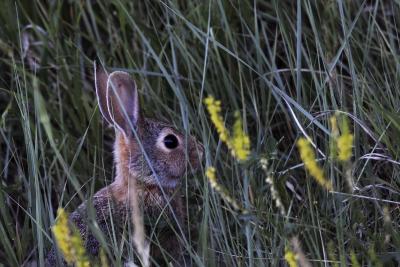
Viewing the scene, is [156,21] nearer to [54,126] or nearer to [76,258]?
[54,126]

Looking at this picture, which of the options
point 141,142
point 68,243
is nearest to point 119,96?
point 141,142

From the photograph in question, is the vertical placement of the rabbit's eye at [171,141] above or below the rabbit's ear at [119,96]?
below

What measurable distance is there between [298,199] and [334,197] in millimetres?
546

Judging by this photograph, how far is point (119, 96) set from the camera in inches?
172

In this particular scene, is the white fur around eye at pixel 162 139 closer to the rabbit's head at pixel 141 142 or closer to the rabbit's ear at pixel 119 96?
the rabbit's head at pixel 141 142

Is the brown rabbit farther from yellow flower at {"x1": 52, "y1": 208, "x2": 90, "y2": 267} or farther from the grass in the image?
yellow flower at {"x1": 52, "y1": 208, "x2": 90, "y2": 267}

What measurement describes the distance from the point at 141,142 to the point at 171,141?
15 cm

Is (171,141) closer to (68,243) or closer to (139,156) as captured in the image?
(139,156)

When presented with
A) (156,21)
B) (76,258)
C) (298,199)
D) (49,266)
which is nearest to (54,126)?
(156,21)

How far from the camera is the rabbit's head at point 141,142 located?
4.39 m

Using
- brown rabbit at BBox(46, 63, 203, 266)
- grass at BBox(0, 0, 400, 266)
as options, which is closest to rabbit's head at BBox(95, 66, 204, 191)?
brown rabbit at BBox(46, 63, 203, 266)

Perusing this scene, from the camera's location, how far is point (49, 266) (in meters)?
3.86

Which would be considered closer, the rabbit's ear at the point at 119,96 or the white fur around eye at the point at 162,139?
the rabbit's ear at the point at 119,96

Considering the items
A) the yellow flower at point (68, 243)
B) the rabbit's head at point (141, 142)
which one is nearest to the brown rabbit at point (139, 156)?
the rabbit's head at point (141, 142)
